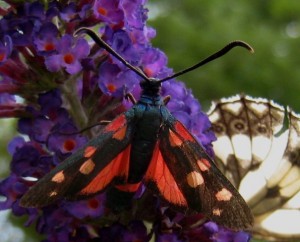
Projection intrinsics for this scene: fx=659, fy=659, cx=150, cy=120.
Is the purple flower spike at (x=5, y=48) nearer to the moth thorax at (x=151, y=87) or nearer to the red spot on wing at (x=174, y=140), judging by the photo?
the moth thorax at (x=151, y=87)

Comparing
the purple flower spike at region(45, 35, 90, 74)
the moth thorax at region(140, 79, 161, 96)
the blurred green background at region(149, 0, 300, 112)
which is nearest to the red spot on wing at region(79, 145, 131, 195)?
the moth thorax at region(140, 79, 161, 96)

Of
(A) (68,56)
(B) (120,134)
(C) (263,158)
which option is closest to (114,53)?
(A) (68,56)

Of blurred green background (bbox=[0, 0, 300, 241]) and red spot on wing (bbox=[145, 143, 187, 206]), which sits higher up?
blurred green background (bbox=[0, 0, 300, 241])

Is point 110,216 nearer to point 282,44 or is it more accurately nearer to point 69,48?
point 69,48

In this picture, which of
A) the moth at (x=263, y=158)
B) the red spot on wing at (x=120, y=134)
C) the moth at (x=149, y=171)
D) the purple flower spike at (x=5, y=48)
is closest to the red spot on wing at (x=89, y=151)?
the moth at (x=149, y=171)

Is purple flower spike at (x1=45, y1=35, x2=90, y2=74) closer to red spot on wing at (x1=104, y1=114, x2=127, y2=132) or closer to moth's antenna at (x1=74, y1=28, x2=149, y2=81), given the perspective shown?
moth's antenna at (x1=74, y1=28, x2=149, y2=81)

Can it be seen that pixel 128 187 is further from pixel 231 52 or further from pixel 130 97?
pixel 231 52
